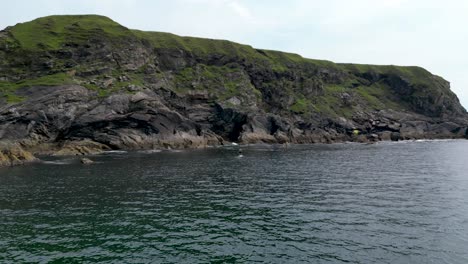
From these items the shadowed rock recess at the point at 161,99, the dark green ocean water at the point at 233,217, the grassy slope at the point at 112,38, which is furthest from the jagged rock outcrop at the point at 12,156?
the grassy slope at the point at 112,38

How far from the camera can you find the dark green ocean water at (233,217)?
24.6 metres

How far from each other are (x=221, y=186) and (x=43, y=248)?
2763 cm

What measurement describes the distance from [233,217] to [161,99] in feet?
328

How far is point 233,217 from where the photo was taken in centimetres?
3394

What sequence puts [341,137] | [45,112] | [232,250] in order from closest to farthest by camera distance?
[232,250] < [45,112] < [341,137]

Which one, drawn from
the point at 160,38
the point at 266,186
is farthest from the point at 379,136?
the point at 266,186

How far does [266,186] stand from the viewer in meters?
50.6

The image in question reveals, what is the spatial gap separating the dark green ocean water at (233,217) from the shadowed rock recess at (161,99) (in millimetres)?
43763

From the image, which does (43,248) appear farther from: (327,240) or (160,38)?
(160,38)

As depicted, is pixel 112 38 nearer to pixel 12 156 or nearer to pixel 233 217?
pixel 12 156

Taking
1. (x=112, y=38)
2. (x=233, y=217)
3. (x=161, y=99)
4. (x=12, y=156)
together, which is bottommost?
(x=233, y=217)

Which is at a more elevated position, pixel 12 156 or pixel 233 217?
pixel 12 156

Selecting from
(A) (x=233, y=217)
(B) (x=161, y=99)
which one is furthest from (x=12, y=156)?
(A) (x=233, y=217)

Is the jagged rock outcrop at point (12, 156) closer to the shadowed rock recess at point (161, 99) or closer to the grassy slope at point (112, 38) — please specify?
the shadowed rock recess at point (161, 99)
